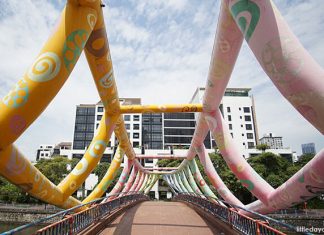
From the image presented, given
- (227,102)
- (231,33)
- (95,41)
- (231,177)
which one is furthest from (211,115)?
(227,102)

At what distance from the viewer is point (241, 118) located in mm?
56625

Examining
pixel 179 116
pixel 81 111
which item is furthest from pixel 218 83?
pixel 81 111

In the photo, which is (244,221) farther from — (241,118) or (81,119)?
(81,119)

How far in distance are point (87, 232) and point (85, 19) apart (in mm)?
5172

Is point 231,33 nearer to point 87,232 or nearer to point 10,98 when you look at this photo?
point 10,98

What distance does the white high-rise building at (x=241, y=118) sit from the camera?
5575 cm

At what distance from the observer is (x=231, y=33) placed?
4.64 metres

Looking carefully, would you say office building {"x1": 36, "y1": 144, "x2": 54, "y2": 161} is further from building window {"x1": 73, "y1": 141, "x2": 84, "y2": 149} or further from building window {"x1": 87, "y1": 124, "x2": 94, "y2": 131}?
building window {"x1": 87, "y1": 124, "x2": 94, "y2": 131}

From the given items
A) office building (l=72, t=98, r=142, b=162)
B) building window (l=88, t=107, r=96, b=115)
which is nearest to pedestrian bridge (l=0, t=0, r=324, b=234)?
office building (l=72, t=98, r=142, b=162)

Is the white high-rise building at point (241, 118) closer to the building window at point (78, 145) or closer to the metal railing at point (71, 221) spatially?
the building window at point (78, 145)

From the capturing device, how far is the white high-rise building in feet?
183

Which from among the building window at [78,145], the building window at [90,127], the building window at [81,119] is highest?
the building window at [81,119]

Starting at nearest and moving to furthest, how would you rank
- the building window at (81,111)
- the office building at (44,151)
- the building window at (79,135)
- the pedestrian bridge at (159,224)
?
the pedestrian bridge at (159,224), the building window at (79,135), the building window at (81,111), the office building at (44,151)

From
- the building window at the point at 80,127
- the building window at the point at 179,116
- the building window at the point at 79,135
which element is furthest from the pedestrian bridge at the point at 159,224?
the building window at the point at 80,127
